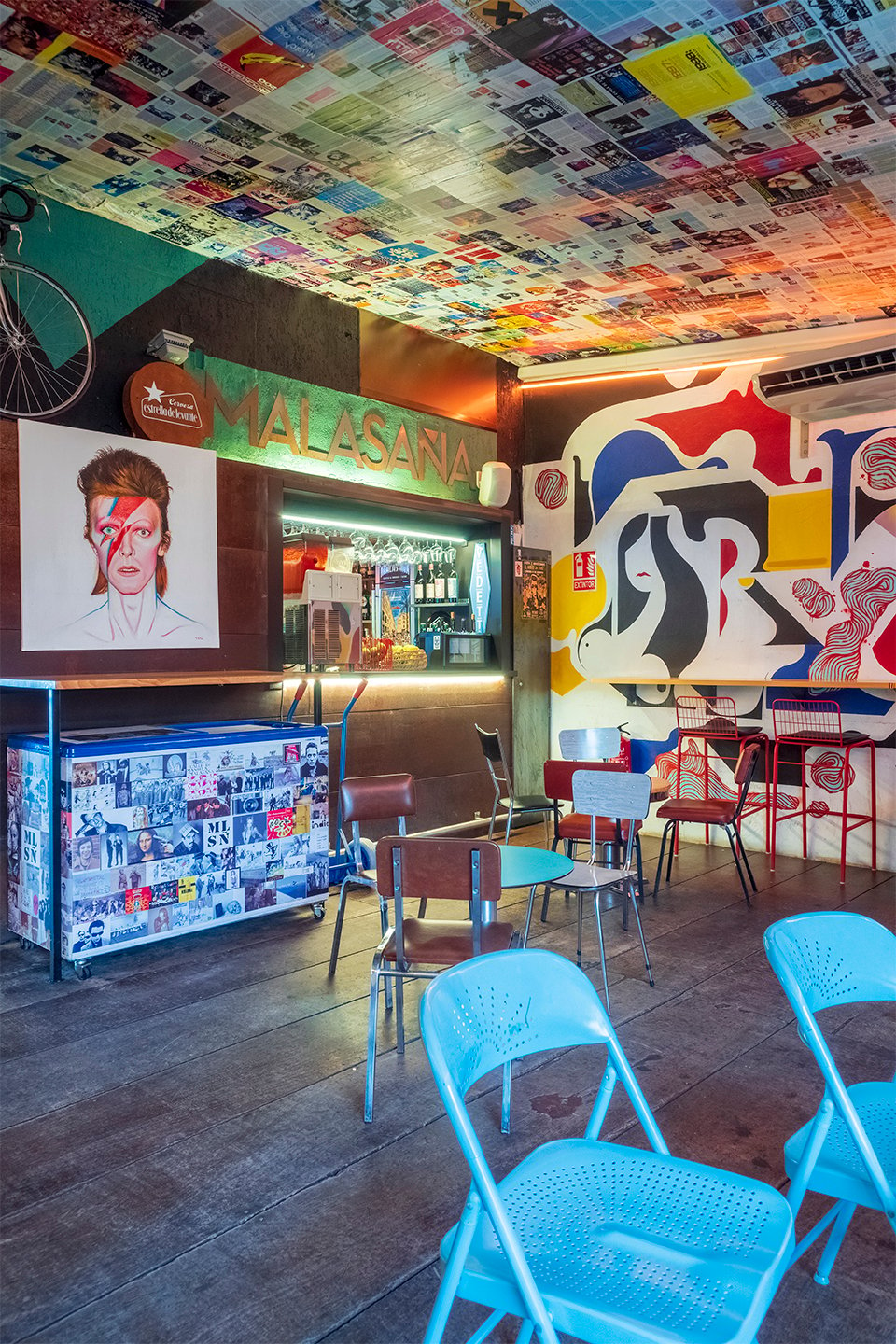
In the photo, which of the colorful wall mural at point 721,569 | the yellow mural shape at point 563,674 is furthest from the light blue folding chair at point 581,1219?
the yellow mural shape at point 563,674

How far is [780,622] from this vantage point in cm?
704

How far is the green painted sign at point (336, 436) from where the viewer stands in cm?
588

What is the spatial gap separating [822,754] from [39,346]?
5.67 metres

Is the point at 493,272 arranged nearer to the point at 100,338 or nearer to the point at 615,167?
the point at 615,167

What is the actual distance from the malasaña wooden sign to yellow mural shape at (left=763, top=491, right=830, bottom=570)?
241cm

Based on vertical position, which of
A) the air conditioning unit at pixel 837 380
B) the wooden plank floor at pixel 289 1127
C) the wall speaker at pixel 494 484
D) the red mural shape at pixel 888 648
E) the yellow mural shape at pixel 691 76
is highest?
the yellow mural shape at pixel 691 76

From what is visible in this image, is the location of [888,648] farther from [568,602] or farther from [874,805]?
[568,602]

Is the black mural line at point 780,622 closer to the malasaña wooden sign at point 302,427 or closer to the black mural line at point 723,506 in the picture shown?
the black mural line at point 723,506

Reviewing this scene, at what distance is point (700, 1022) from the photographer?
3.79 m

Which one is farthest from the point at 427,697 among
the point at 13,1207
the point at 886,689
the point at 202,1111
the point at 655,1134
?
the point at 655,1134

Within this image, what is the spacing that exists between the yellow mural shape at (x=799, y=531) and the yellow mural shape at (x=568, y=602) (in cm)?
145

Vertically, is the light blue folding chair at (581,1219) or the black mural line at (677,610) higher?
the black mural line at (677,610)

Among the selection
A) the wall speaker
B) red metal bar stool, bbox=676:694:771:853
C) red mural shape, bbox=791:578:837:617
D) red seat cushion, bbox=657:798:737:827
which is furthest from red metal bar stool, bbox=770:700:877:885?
the wall speaker

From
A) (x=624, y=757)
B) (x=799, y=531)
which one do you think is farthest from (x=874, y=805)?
(x=799, y=531)
